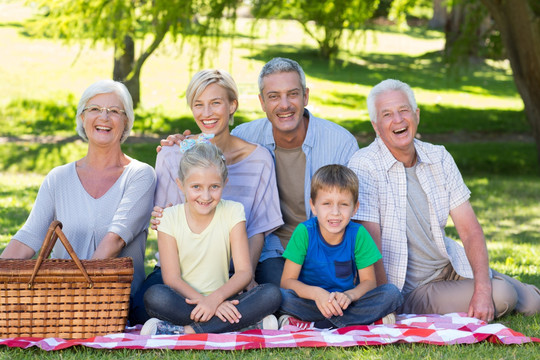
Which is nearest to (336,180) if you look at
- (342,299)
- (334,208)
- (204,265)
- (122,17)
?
(334,208)

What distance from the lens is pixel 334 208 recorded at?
401cm

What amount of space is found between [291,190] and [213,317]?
116 cm

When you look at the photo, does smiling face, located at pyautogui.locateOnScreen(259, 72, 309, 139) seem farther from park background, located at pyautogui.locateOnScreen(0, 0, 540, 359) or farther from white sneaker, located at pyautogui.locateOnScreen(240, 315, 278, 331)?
park background, located at pyautogui.locateOnScreen(0, 0, 540, 359)

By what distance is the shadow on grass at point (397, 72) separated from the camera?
21812mm

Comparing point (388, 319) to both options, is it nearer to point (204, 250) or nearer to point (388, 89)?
point (204, 250)

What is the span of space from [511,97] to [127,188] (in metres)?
18.9

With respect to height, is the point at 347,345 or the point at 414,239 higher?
the point at 414,239

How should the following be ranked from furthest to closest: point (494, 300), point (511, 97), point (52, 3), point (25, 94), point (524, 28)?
point (511, 97), point (25, 94), point (524, 28), point (52, 3), point (494, 300)

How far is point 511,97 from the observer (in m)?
21.2

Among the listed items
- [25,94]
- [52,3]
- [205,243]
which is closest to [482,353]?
[205,243]

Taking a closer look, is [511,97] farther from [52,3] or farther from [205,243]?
[205,243]

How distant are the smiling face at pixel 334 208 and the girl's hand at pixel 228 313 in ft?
2.27

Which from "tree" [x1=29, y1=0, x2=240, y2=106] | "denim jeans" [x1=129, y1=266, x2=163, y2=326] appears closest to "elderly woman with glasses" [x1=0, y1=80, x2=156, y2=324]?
"denim jeans" [x1=129, y1=266, x2=163, y2=326]

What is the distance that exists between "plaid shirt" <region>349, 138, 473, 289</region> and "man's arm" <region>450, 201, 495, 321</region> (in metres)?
0.08
